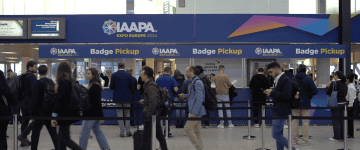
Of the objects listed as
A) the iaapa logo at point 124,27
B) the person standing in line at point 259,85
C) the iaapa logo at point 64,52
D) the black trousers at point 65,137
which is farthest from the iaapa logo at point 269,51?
the black trousers at point 65,137

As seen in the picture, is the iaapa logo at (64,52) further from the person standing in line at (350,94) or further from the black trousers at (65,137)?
the person standing in line at (350,94)

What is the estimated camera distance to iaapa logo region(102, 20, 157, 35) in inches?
463

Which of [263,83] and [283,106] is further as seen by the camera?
[263,83]

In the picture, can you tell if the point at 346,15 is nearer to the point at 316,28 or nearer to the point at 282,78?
the point at 316,28

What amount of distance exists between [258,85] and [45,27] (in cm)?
766

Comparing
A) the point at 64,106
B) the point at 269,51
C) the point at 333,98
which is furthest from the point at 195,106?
the point at 269,51

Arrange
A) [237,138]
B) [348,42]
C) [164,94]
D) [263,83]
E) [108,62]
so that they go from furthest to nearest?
[108,62] → [348,42] → [263,83] → [237,138] → [164,94]

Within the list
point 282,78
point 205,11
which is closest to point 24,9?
point 205,11

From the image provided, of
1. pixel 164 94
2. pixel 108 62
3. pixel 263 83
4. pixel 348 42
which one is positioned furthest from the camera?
pixel 108 62

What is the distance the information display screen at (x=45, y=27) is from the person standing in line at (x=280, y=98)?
8723 millimetres

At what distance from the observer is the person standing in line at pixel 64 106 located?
4645 mm

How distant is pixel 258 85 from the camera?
9.39 meters

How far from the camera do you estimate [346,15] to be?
37.8 ft

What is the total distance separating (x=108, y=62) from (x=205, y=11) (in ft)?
13.6
